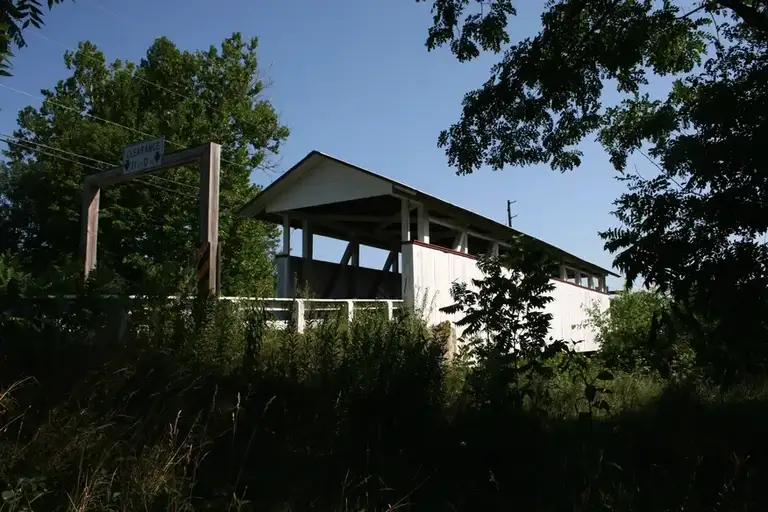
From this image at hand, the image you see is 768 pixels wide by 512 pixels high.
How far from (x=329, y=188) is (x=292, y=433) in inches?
377

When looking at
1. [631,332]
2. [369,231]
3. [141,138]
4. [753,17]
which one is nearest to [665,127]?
[753,17]

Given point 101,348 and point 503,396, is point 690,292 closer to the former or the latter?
point 503,396

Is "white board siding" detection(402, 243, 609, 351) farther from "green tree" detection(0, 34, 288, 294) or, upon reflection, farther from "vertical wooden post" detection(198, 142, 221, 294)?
"green tree" detection(0, 34, 288, 294)

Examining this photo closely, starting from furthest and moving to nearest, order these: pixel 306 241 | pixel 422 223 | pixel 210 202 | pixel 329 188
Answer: pixel 306 241 < pixel 329 188 < pixel 422 223 < pixel 210 202

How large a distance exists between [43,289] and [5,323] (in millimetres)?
384

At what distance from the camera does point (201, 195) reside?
7469 mm

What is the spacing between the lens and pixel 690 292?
4.69 m

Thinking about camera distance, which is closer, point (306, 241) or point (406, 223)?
point (406, 223)

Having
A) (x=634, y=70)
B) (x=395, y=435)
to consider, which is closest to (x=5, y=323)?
(x=395, y=435)

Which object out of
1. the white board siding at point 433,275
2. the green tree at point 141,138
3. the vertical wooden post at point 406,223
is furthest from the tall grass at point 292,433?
the green tree at point 141,138

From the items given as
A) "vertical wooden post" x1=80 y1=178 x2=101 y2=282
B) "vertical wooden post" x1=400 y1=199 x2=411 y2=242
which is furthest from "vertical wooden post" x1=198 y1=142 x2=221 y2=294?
"vertical wooden post" x1=400 y1=199 x2=411 y2=242

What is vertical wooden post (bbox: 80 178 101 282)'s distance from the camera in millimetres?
8766

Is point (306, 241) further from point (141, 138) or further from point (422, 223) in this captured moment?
point (141, 138)

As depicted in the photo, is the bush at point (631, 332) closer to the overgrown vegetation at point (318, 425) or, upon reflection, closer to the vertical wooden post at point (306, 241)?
the overgrown vegetation at point (318, 425)
